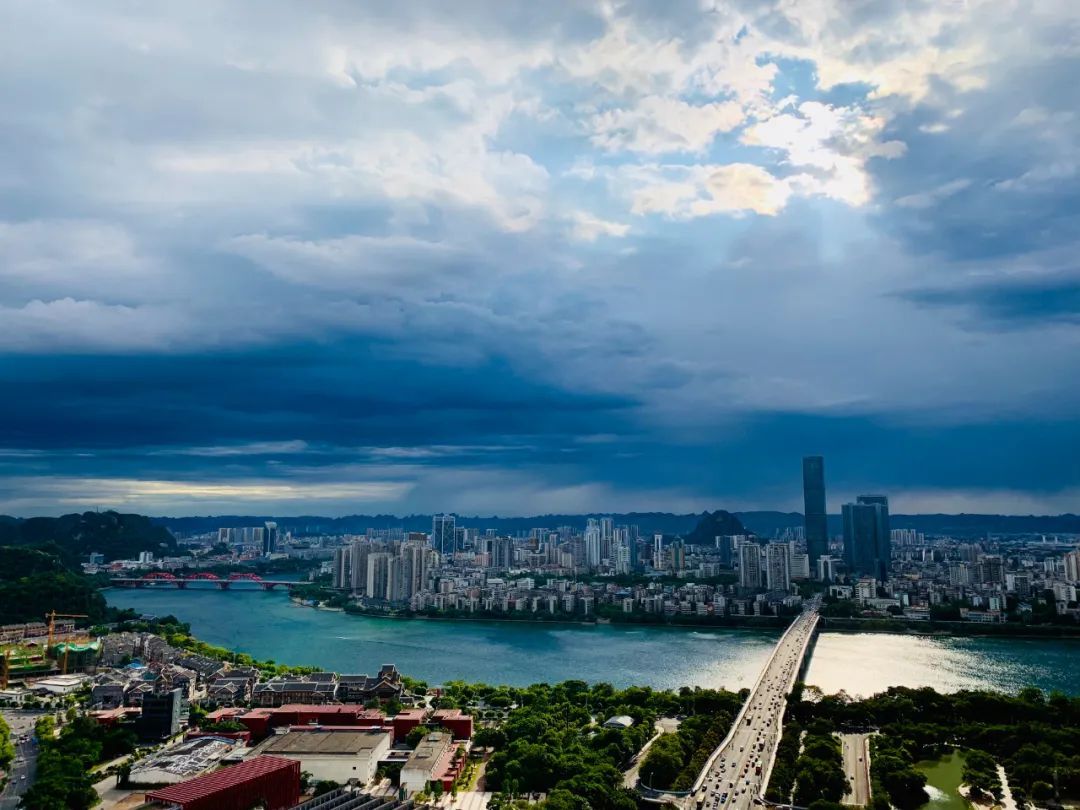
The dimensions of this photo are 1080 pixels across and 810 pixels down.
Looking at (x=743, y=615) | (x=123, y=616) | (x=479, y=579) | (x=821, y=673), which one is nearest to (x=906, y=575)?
(x=743, y=615)

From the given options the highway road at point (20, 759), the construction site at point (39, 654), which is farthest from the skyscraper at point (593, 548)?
the highway road at point (20, 759)

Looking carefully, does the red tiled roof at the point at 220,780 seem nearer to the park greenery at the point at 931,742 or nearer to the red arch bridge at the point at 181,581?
the park greenery at the point at 931,742

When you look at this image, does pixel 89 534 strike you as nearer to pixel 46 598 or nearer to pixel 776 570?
pixel 46 598

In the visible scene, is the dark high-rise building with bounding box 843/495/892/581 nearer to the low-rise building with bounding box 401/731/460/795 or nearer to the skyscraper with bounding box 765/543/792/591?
the skyscraper with bounding box 765/543/792/591

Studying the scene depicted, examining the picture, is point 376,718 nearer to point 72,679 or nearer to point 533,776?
point 533,776

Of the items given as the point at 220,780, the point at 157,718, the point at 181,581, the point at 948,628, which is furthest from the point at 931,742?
the point at 181,581

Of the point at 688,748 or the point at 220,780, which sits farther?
the point at 688,748
